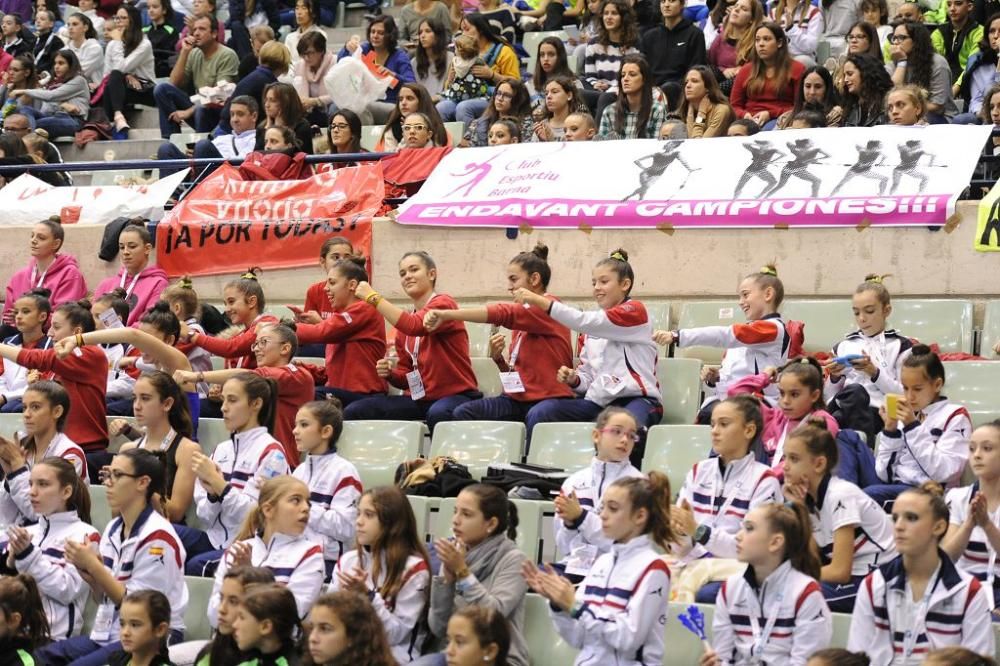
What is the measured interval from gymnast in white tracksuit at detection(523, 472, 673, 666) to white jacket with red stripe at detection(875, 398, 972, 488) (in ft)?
4.76

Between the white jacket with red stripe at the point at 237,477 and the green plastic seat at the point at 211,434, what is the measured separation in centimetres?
58

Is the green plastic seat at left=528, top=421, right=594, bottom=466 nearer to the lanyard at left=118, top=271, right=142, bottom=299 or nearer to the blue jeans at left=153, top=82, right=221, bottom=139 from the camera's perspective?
the lanyard at left=118, top=271, right=142, bottom=299

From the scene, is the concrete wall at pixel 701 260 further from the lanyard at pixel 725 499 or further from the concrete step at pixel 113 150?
the lanyard at pixel 725 499

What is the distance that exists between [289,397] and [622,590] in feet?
9.49

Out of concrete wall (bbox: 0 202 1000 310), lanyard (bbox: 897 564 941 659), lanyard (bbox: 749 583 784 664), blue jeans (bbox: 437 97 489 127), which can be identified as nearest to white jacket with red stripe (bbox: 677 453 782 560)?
lanyard (bbox: 749 583 784 664)

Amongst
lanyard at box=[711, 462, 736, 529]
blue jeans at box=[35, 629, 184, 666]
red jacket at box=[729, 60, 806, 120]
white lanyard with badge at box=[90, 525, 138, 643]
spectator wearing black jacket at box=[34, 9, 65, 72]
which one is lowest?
blue jeans at box=[35, 629, 184, 666]

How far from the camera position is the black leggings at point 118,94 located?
45.6ft

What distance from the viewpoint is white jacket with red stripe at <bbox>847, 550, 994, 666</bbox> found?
5434mm

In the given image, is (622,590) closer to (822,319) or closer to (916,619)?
(916,619)

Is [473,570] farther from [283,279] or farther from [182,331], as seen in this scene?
[283,279]

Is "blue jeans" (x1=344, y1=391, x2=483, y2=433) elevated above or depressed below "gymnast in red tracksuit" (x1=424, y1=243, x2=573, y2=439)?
below

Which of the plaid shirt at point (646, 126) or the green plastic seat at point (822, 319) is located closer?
the green plastic seat at point (822, 319)

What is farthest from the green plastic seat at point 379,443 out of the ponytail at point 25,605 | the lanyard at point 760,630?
the lanyard at point 760,630

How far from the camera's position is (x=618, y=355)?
8.15 metres
